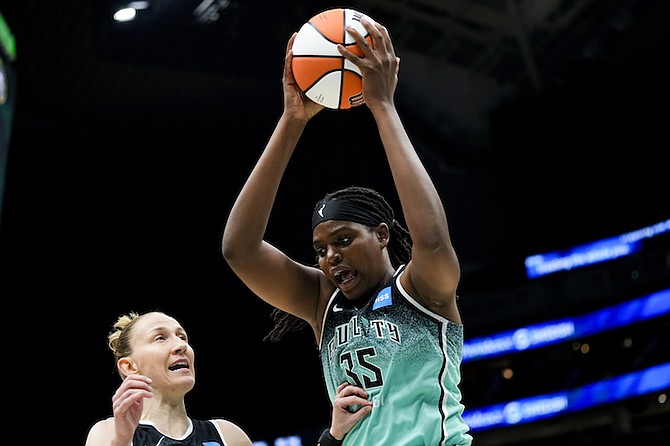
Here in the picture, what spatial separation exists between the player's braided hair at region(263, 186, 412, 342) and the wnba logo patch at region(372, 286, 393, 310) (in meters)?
0.37

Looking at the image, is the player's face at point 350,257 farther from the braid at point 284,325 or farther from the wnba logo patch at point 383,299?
the braid at point 284,325

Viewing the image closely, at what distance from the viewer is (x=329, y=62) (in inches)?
132

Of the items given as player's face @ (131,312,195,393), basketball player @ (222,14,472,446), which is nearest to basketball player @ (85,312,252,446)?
player's face @ (131,312,195,393)

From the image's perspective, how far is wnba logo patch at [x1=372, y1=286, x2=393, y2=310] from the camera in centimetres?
327

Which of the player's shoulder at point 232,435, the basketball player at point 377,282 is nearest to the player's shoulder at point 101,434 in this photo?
the player's shoulder at point 232,435

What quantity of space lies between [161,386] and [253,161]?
9517 millimetres

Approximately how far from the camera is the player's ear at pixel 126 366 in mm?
3863

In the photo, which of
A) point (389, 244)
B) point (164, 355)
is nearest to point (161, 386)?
point (164, 355)

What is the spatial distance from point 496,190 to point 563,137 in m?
1.57

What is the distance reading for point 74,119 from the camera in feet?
43.3

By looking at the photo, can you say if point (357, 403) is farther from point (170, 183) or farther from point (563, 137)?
point (563, 137)

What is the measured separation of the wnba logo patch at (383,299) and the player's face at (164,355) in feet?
3.15

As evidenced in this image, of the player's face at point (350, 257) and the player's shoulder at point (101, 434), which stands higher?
the player's face at point (350, 257)

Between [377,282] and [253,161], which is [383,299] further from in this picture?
[253,161]
